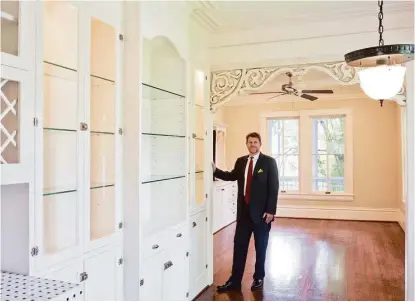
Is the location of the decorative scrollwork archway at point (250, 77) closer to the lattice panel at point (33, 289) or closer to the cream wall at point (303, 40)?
the cream wall at point (303, 40)

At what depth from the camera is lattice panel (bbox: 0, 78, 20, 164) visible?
143 centimetres

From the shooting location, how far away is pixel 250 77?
3746 mm

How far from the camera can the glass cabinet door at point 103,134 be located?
2.08 m

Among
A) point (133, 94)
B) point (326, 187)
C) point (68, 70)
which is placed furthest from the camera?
point (326, 187)

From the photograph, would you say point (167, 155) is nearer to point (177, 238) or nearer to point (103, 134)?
point (177, 238)

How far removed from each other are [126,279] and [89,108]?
1.08 meters

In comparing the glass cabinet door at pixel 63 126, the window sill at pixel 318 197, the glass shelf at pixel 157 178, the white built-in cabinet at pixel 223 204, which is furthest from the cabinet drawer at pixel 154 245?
the window sill at pixel 318 197

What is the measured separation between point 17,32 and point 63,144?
0.63 m

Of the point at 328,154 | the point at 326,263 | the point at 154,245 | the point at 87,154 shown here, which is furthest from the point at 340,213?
the point at 87,154

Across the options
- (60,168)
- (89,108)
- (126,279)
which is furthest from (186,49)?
(126,279)

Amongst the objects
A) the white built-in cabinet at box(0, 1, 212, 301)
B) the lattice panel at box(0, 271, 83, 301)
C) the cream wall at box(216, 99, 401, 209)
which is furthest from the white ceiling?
the cream wall at box(216, 99, 401, 209)

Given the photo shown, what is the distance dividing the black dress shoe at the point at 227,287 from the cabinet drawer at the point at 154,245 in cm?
140

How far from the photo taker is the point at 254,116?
8.55 m

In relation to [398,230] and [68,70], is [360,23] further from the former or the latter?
[398,230]
